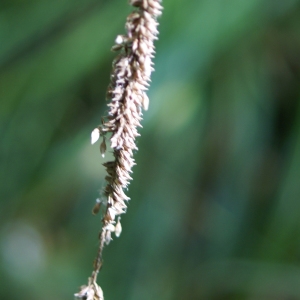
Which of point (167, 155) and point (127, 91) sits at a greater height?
point (167, 155)

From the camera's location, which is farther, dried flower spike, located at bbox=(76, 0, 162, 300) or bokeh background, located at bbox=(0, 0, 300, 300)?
bokeh background, located at bbox=(0, 0, 300, 300)

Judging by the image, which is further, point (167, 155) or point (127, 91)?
point (167, 155)

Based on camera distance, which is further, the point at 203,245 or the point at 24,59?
the point at 203,245

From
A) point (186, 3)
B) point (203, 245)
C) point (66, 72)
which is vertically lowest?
point (203, 245)

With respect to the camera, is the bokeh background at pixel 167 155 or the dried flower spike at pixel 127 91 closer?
the dried flower spike at pixel 127 91

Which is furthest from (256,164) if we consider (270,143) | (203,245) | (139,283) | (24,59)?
(24,59)

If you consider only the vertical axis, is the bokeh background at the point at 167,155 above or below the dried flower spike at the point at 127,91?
above

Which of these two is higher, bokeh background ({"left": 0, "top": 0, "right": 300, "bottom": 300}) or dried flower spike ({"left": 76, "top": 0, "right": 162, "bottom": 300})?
bokeh background ({"left": 0, "top": 0, "right": 300, "bottom": 300})

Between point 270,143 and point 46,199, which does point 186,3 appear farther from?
point 46,199
